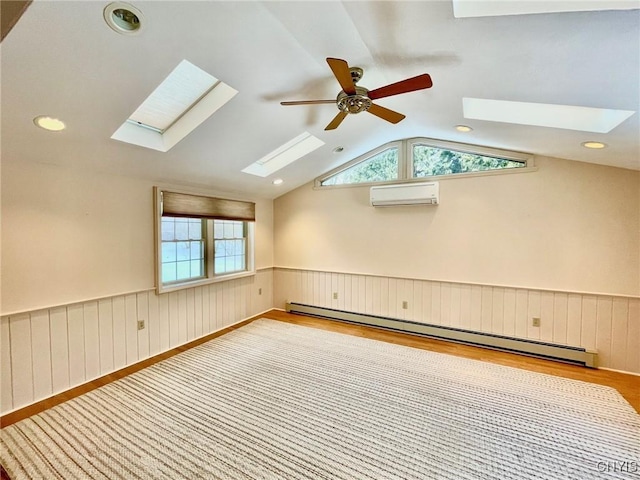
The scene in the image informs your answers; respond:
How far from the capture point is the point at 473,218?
380 cm

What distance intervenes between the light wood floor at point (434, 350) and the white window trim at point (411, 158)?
7.44ft

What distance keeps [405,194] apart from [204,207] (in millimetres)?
2859

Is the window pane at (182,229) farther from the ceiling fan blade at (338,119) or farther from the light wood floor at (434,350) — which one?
the ceiling fan blade at (338,119)

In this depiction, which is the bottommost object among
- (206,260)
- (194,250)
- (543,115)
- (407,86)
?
(206,260)

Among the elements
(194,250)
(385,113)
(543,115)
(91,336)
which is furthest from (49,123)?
(543,115)

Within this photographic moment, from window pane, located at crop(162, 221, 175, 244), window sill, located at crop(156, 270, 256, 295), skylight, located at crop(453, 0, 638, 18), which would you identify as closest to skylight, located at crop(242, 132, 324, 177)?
window pane, located at crop(162, 221, 175, 244)

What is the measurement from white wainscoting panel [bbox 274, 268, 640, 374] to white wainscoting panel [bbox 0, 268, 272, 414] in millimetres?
1925

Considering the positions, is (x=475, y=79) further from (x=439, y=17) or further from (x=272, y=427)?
(x=272, y=427)

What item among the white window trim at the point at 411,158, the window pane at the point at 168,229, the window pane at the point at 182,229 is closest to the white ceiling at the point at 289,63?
the white window trim at the point at 411,158

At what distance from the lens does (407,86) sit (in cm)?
186

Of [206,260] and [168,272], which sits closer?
[168,272]

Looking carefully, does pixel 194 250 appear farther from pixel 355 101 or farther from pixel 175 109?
pixel 355 101

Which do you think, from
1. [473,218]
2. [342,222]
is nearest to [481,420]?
[473,218]

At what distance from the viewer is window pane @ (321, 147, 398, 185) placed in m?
4.38
